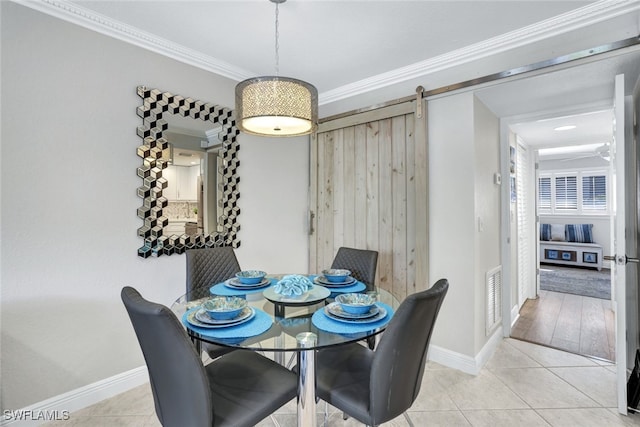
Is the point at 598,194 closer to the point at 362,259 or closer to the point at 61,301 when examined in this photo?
the point at 362,259

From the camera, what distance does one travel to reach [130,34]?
2105 millimetres

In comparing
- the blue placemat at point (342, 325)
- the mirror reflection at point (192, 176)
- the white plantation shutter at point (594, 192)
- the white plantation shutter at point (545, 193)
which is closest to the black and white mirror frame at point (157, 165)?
the mirror reflection at point (192, 176)

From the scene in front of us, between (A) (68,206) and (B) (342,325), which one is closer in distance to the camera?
(B) (342,325)

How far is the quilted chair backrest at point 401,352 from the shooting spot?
3.69 ft

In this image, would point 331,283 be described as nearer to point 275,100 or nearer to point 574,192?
point 275,100

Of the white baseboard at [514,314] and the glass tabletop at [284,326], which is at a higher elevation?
the glass tabletop at [284,326]

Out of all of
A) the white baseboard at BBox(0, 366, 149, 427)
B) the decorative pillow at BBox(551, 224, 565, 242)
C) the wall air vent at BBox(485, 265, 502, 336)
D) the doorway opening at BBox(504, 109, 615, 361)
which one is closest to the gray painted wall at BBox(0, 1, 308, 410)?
the white baseboard at BBox(0, 366, 149, 427)

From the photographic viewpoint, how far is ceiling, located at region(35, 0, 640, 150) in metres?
1.86

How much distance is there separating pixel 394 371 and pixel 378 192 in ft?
6.30

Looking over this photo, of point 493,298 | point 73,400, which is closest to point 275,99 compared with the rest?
point 73,400

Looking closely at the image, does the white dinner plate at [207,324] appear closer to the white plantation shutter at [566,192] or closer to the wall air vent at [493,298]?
the wall air vent at [493,298]

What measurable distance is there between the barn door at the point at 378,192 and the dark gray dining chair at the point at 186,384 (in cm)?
165

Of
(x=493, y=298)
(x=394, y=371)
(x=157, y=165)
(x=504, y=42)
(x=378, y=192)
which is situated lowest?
(x=493, y=298)

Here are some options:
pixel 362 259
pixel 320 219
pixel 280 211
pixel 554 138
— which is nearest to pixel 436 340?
pixel 362 259
